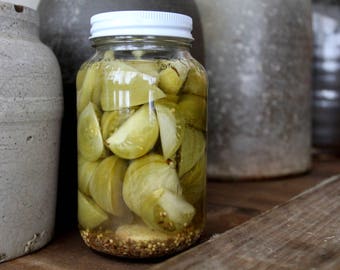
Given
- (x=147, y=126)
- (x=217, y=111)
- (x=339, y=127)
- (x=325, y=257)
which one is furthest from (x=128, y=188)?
(x=339, y=127)

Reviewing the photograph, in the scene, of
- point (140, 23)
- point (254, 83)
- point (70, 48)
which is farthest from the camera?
point (254, 83)

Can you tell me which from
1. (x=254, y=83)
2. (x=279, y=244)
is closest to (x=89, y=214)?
(x=279, y=244)

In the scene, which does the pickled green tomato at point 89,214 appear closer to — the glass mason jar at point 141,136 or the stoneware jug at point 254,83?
the glass mason jar at point 141,136

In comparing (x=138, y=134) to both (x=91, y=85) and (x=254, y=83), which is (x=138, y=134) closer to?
(x=91, y=85)

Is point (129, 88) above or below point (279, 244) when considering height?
above

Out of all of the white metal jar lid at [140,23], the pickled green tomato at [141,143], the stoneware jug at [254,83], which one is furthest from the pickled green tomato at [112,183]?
the stoneware jug at [254,83]

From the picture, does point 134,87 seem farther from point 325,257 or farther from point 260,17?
point 260,17
